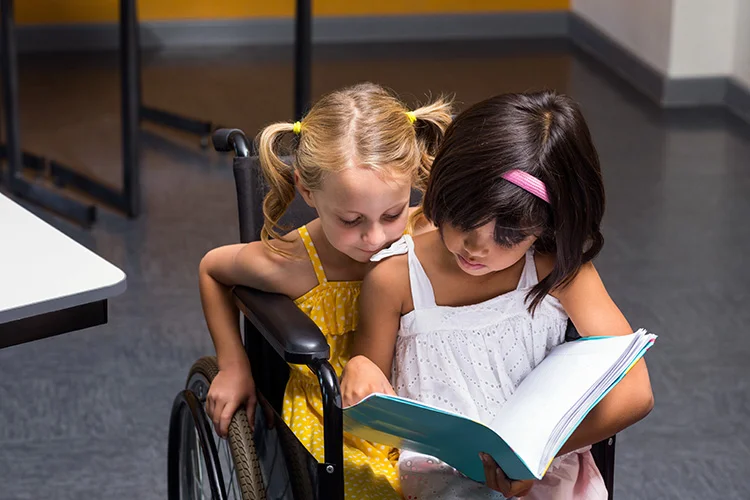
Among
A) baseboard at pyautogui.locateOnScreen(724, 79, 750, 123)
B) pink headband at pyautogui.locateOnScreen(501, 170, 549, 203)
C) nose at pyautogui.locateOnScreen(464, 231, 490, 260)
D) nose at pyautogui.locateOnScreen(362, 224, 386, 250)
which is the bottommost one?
baseboard at pyautogui.locateOnScreen(724, 79, 750, 123)

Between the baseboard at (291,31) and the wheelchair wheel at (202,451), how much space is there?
3693 mm

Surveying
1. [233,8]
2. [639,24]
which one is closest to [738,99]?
[639,24]

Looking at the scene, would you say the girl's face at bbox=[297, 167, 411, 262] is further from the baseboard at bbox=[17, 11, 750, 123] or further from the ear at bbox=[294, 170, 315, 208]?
the baseboard at bbox=[17, 11, 750, 123]

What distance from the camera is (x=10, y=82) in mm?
3414

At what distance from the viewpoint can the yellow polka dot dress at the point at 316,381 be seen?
143cm

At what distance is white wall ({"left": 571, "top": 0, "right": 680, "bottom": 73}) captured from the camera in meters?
4.51

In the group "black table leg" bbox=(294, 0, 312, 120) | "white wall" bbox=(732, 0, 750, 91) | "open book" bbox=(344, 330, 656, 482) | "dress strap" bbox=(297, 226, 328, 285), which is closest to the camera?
"open book" bbox=(344, 330, 656, 482)

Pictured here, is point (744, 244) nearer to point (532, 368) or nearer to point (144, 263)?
point (144, 263)

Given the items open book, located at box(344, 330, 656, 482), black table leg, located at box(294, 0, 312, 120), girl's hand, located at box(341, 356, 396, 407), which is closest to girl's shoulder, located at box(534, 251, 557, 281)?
open book, located at box(344, 330, 656, 482)

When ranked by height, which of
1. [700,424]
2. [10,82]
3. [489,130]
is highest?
[489,130]

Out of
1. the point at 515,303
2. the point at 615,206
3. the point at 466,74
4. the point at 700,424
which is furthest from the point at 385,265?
the point at 466,74

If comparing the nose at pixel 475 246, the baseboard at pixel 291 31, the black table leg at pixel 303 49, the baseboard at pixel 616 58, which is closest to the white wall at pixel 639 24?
the baseboard at pixel 616 58

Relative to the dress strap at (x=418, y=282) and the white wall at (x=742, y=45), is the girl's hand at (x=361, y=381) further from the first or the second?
the white wall at (x=742, y=45)

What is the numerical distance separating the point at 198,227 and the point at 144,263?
0.94 feet
